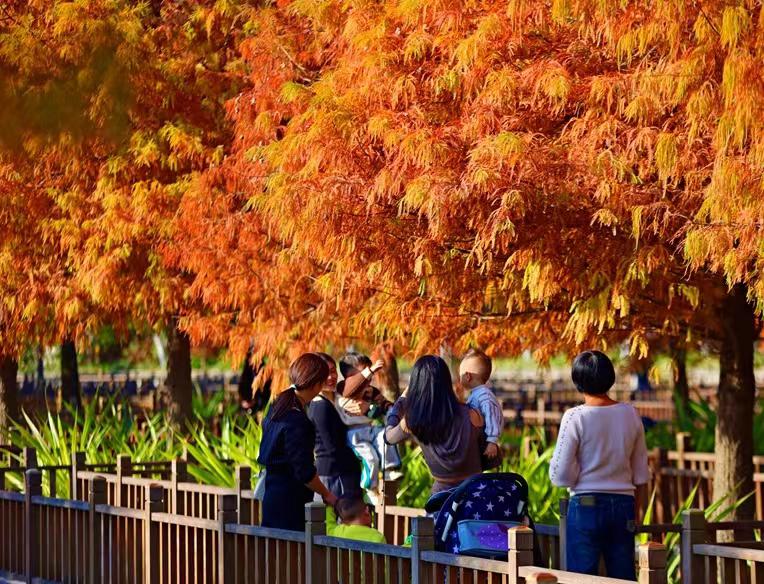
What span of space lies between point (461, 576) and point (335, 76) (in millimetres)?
5450

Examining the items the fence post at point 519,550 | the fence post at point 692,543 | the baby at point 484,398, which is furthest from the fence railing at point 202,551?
the baby at point 484,398

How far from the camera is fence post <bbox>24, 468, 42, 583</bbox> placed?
446 inches

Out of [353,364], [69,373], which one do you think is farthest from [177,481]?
[69,373]

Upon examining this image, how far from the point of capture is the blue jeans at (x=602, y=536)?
25.4ft

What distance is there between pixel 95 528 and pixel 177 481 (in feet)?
6.64

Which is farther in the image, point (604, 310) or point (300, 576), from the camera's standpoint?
point (604, 310)

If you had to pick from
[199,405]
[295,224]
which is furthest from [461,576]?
[199,405]

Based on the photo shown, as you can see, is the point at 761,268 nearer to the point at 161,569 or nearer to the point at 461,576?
the point at 461,576

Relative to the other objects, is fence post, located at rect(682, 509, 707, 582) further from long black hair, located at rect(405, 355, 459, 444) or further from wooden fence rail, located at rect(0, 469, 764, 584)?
long black hair, located at rect(405, 355, 459, 444)

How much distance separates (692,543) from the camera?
24.1ft

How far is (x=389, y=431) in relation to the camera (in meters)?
8.55

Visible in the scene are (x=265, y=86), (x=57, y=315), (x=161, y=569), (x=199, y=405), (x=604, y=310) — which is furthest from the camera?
(x=199, y=405)

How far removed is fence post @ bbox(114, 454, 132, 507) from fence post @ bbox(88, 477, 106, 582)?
6.61 feet

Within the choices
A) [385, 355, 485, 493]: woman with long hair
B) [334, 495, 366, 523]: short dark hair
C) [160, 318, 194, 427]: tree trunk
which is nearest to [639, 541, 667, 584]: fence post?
[385, 355, 485, 493]: woman with long hair
